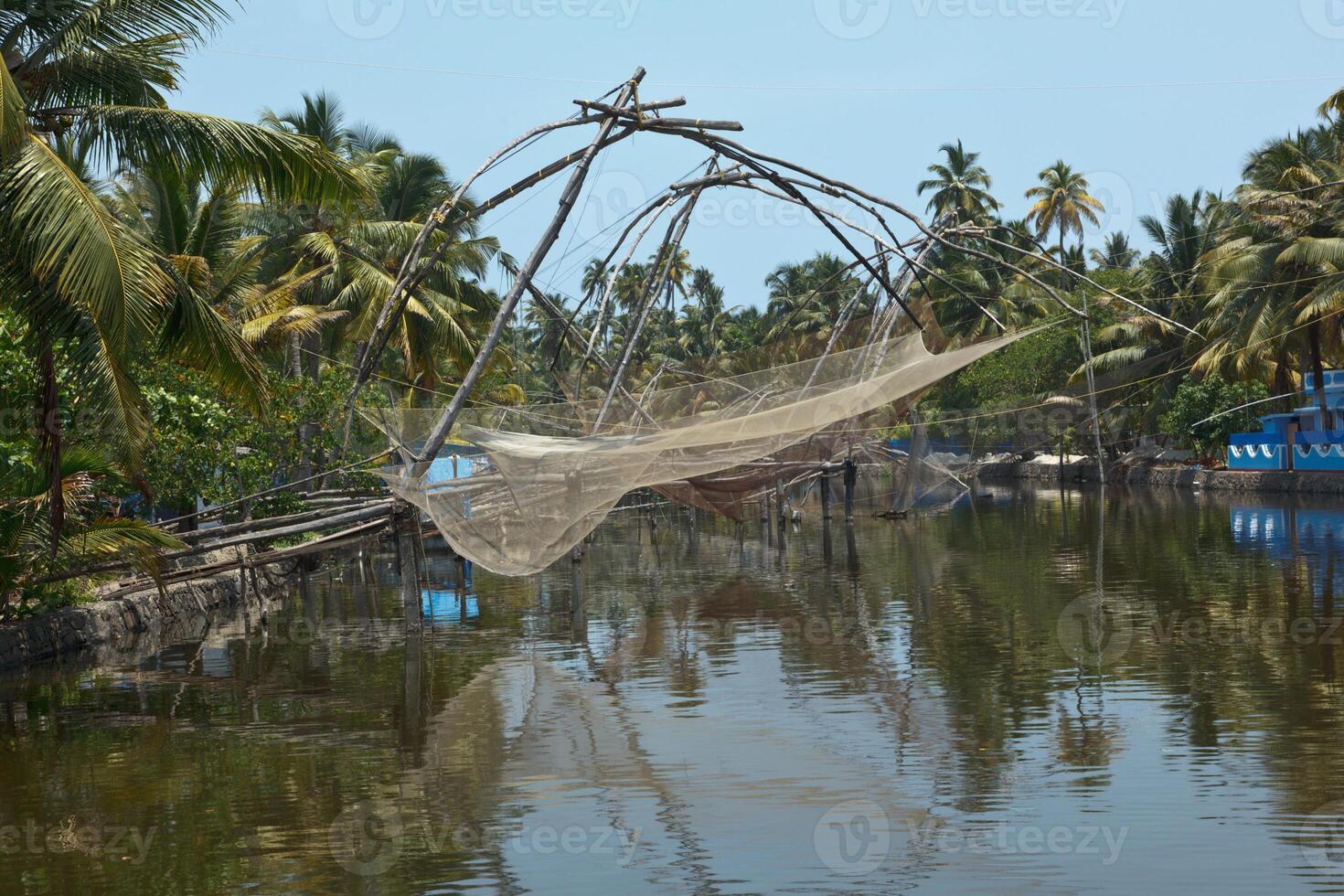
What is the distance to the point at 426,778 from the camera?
28.5ft

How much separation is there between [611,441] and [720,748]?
4108mm

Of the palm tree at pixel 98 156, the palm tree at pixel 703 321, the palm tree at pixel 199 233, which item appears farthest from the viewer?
the palm tree at pixel 703 321

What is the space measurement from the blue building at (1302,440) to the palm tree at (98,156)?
27541 millimetres

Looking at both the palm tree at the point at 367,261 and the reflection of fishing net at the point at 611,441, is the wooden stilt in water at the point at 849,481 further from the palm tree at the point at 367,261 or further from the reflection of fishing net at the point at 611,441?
the reflection of fishing net at the point at 611,441

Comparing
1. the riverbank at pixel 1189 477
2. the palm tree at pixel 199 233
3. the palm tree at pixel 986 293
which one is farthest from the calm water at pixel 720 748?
the palm tree at pixel 986 293

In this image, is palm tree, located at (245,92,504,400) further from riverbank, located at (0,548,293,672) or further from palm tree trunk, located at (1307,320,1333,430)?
palm tree trunk, located at (1307,320,1333,430)

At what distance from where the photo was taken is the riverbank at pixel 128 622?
14000 mm

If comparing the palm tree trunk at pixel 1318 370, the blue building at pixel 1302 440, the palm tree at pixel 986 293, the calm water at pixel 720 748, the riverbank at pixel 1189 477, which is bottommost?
the calm water at pixel 720 748

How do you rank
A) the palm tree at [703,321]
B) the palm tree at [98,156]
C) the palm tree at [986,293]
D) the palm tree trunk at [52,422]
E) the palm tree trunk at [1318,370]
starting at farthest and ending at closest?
1. the palm tree at [703,321]
2. the palm tree at [986,293]
3. the palm tree trunk at [1318,370]
4. the palm tree trunk at [52,422]
5. the palm tree at [98,156]

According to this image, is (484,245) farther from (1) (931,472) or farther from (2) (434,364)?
(1) (931,472)

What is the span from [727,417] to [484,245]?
801 inches

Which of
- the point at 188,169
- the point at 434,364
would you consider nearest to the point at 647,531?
the point at 434,364

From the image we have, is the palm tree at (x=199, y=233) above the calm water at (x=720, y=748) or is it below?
above

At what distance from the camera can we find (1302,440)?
33.9m
